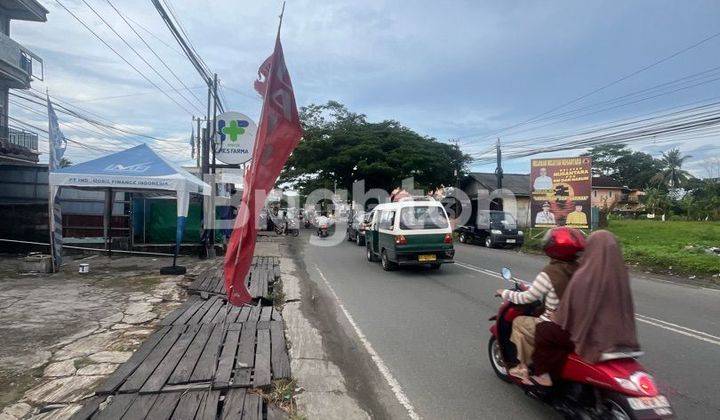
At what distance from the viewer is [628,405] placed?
3107 mm

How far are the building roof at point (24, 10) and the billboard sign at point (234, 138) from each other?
18139 mm

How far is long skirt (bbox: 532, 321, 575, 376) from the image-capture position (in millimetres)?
3637

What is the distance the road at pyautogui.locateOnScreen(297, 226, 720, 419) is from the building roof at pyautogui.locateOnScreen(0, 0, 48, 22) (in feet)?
75.6

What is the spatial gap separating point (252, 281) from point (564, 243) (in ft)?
25.6

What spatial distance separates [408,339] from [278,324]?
1823 mm

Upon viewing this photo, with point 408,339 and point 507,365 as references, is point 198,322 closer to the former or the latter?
point 408,339

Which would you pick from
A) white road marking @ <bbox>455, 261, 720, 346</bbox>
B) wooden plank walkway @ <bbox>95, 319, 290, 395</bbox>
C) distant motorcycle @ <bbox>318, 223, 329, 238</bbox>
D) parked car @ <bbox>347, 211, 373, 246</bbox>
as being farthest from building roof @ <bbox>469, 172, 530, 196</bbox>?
wooden plank walkway @ <bbox>95, 319, 290, 395</bbox>

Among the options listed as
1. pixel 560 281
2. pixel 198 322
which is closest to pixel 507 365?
pixel 560 281

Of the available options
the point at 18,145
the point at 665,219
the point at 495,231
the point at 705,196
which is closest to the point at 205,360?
the point at 495,231

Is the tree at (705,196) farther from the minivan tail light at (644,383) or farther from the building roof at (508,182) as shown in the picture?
the minivan tail light at (644,383)

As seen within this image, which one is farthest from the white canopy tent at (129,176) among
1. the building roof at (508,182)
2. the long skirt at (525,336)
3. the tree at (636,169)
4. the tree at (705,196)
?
the tree at (636,169)

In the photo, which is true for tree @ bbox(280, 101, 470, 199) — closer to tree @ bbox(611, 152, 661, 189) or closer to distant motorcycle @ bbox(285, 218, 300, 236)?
distant motorcycle @ bbox(285, 218, 300, 236)

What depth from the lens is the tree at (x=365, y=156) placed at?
34.8 meters

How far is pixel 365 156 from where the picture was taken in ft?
115
